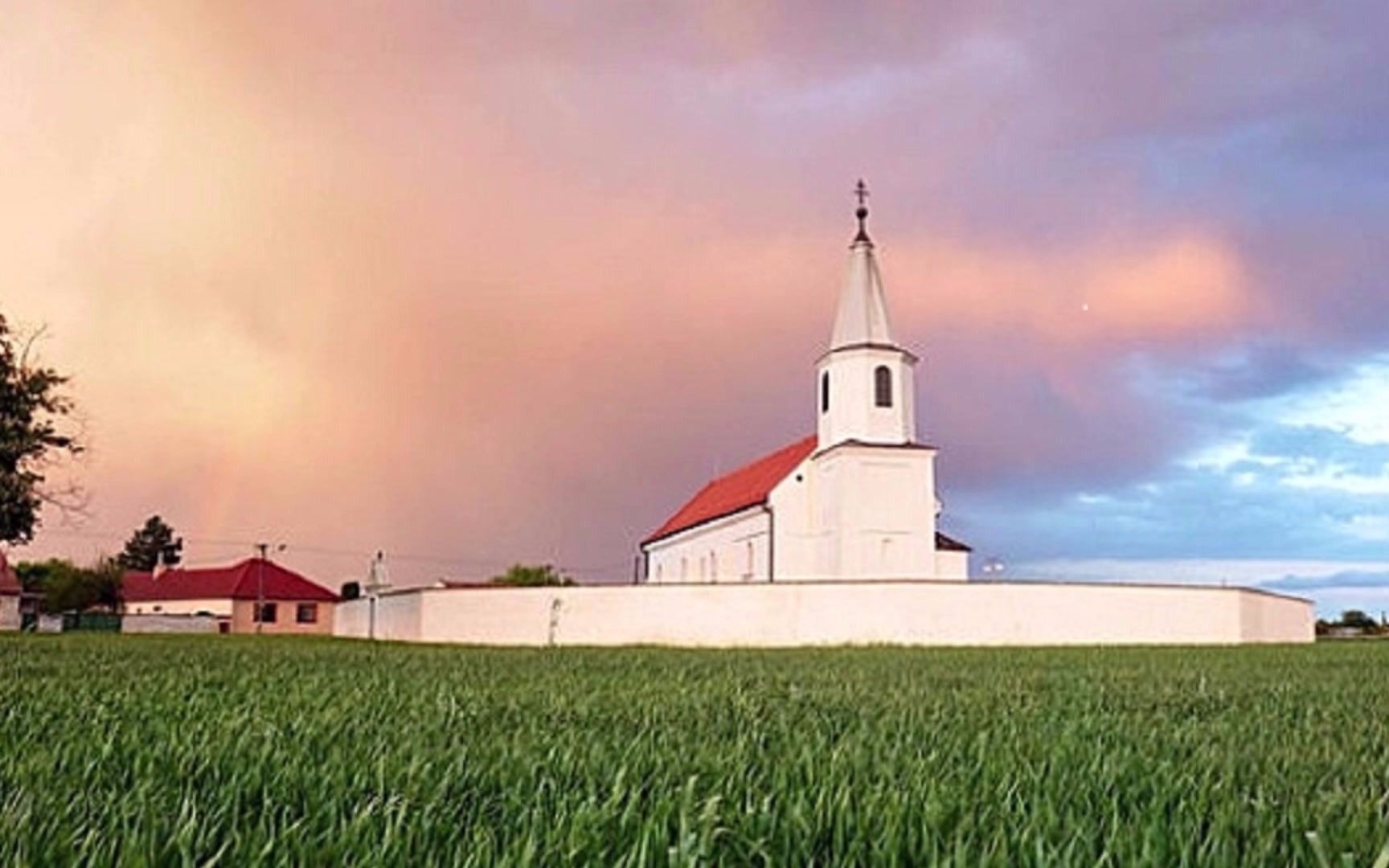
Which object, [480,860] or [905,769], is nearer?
[480,860]

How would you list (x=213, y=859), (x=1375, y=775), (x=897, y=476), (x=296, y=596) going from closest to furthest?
(x=213, y=859), (x=1375, y=775), (x=897, y=476), (x=296, y=596)

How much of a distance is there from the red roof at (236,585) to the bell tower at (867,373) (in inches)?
2035

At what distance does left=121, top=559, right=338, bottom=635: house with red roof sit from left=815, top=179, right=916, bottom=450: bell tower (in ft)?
158

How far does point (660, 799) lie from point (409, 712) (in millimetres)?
3501

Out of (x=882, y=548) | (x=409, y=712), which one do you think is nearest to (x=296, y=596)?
(x=882, y=548)

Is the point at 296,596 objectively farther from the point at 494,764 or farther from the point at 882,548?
the point at 494,764

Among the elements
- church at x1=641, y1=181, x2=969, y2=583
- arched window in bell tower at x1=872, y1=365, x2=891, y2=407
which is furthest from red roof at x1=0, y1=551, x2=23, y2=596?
arched window in bell tower at x1=872, y1=365, x2=891, y2=407

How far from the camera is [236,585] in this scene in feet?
293

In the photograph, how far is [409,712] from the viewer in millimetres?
6074

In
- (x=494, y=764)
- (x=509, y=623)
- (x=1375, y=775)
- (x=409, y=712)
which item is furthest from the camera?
(x=509, y=623)

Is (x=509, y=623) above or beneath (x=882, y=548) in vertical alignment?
beneath

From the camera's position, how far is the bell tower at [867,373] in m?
49.4

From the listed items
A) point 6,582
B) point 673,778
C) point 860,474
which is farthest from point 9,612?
point 673,778

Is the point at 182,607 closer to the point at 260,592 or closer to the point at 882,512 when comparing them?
the point at 260,592
